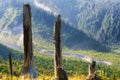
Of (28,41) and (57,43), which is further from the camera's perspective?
(57,43)

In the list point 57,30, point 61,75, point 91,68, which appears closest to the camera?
point 61,75

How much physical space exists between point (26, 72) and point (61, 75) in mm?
4401

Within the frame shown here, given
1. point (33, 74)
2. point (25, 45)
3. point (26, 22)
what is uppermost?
point (26, 22)

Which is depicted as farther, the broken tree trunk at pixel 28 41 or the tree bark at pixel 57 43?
the tree bark at pixel 57 43

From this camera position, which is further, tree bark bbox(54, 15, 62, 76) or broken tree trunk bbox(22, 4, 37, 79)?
tree bark bbox(54, 15, 62, 76)

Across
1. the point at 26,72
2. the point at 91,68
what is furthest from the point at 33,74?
the point at 91,68

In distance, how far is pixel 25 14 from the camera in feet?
70.3

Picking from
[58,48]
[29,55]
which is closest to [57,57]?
[58,48]

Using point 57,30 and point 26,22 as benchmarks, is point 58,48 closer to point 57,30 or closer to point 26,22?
point 57,30

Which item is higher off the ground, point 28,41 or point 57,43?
point 28,41

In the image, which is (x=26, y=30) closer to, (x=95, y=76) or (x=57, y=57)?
(x=57, y=57)

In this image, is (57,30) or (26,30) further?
(57,30)

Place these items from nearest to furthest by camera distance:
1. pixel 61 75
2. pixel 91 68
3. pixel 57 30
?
pixel 61 75
pixel 91 68
pixel 57 30

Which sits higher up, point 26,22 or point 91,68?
point 26,22
